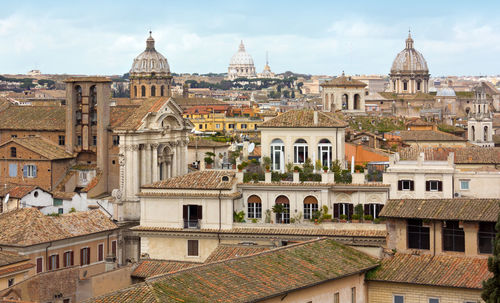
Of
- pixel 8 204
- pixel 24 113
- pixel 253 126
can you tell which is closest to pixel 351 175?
pixel 8 204

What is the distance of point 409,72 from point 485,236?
139 metres

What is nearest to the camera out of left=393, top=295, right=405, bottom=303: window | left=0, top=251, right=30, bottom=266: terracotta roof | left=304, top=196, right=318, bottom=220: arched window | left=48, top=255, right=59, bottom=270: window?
left=393, top=295, right=405, bottom=303: window

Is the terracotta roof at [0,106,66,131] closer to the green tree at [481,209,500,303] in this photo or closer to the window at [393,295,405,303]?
the window at [393,295,405,303]

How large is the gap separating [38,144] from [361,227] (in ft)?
73.8

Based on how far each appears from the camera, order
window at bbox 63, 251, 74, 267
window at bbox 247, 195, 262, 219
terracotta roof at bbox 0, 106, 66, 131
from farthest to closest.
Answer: terracotta roof at bbox 0, 106, 66, 131 → window at bbox 247, 195, 262, 219 → window at bbox 63, 251, 74, 267

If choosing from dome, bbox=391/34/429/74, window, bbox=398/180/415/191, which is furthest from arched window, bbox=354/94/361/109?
dome, bbox=391/34/429/74

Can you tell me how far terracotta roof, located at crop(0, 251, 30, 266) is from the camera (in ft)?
120

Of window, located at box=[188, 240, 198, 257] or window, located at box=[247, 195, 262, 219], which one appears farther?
window, located at box=[247, 195, 262, 219]

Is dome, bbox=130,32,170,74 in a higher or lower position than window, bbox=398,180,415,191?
higher

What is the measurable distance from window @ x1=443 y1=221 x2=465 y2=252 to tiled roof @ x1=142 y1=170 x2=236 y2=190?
11951 millimetres

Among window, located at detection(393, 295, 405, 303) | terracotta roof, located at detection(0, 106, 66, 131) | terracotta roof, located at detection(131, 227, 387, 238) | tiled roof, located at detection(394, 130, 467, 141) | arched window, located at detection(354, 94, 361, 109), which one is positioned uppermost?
arched window, located at detection(354, 94, 361, 109)

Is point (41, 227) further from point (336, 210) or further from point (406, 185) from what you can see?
point (406, 185)

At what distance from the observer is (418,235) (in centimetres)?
3341

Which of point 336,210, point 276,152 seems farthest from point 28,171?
point 336,210
